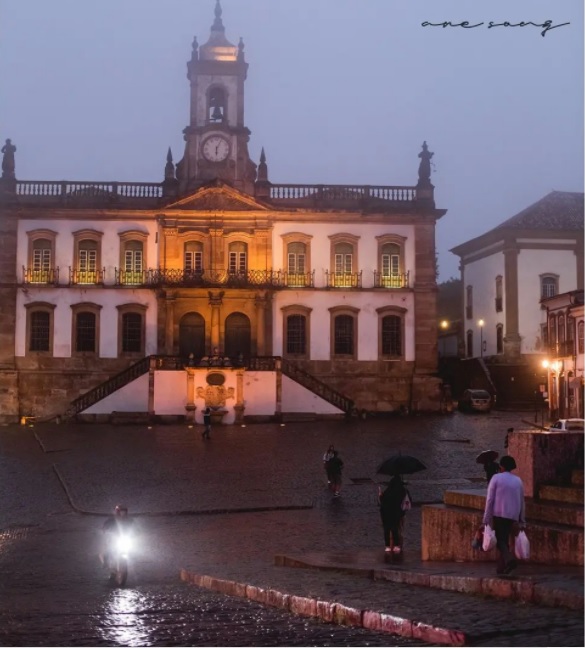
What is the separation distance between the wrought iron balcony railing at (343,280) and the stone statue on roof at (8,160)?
12980 millimetres

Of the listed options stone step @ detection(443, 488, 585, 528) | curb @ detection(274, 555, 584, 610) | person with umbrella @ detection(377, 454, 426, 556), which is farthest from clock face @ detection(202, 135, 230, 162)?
curb @ detection(274, 555, 584, 610)

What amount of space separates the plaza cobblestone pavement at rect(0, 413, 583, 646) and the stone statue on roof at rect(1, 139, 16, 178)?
11.0 meters

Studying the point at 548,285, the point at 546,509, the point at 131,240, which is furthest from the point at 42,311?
the point at 546,509

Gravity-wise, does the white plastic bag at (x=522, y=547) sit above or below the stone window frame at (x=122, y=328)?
below

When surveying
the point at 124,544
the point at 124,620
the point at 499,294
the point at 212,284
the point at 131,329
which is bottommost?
the point at 124,620

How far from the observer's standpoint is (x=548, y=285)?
51062 millimetres

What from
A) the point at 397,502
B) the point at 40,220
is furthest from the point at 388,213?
the point at 397,502

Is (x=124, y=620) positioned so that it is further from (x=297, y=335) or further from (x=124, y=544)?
(x=297, y=335)

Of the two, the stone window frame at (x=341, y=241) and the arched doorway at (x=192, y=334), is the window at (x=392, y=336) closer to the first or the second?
the stone window frame at (x=341, y=241)

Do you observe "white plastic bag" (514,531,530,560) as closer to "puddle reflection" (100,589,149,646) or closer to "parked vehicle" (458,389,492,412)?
"puddle reflection" (100,589,149,646)

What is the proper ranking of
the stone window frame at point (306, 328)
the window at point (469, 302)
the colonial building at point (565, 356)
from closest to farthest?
the colonial building at point (565, 356) < the stone window frame at point (306, 328) < the window at point (469, 302)

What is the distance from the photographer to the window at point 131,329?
138 feet

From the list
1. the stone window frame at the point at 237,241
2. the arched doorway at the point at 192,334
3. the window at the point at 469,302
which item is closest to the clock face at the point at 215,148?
the stone window frame at the point at 237,241

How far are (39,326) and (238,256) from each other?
818cm
